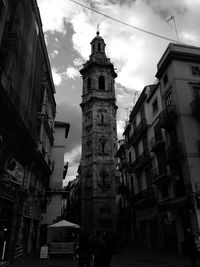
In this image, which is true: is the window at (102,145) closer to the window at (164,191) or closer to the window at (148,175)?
the window at (148,175)

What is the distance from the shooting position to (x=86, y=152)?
3819cm

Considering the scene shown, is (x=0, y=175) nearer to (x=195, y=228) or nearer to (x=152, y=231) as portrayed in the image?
(x=195, y=228)

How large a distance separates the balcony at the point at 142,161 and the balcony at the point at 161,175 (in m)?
2.19

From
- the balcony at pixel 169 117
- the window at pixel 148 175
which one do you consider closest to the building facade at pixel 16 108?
the balcony at pixel 169 117

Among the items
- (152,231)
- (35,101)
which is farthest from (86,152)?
(35,101)

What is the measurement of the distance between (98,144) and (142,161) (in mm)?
13383

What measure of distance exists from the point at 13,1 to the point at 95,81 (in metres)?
30.2

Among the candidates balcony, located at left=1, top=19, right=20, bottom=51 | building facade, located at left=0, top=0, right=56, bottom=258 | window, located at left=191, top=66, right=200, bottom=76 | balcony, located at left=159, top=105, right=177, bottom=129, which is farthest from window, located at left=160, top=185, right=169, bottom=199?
balcony, located at left=1, top=19, right=20, bottom=51

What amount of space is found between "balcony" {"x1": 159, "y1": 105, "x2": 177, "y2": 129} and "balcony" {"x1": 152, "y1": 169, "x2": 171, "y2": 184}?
376cm

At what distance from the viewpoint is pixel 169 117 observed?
1908 centimetres

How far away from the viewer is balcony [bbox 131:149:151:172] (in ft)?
78.9

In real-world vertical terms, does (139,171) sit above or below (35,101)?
below

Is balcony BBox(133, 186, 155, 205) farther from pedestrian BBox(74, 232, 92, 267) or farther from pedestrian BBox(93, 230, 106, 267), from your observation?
pedestrian BBox(93, 230, 106, 267)

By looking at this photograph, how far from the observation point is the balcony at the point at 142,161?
24.0 metres
